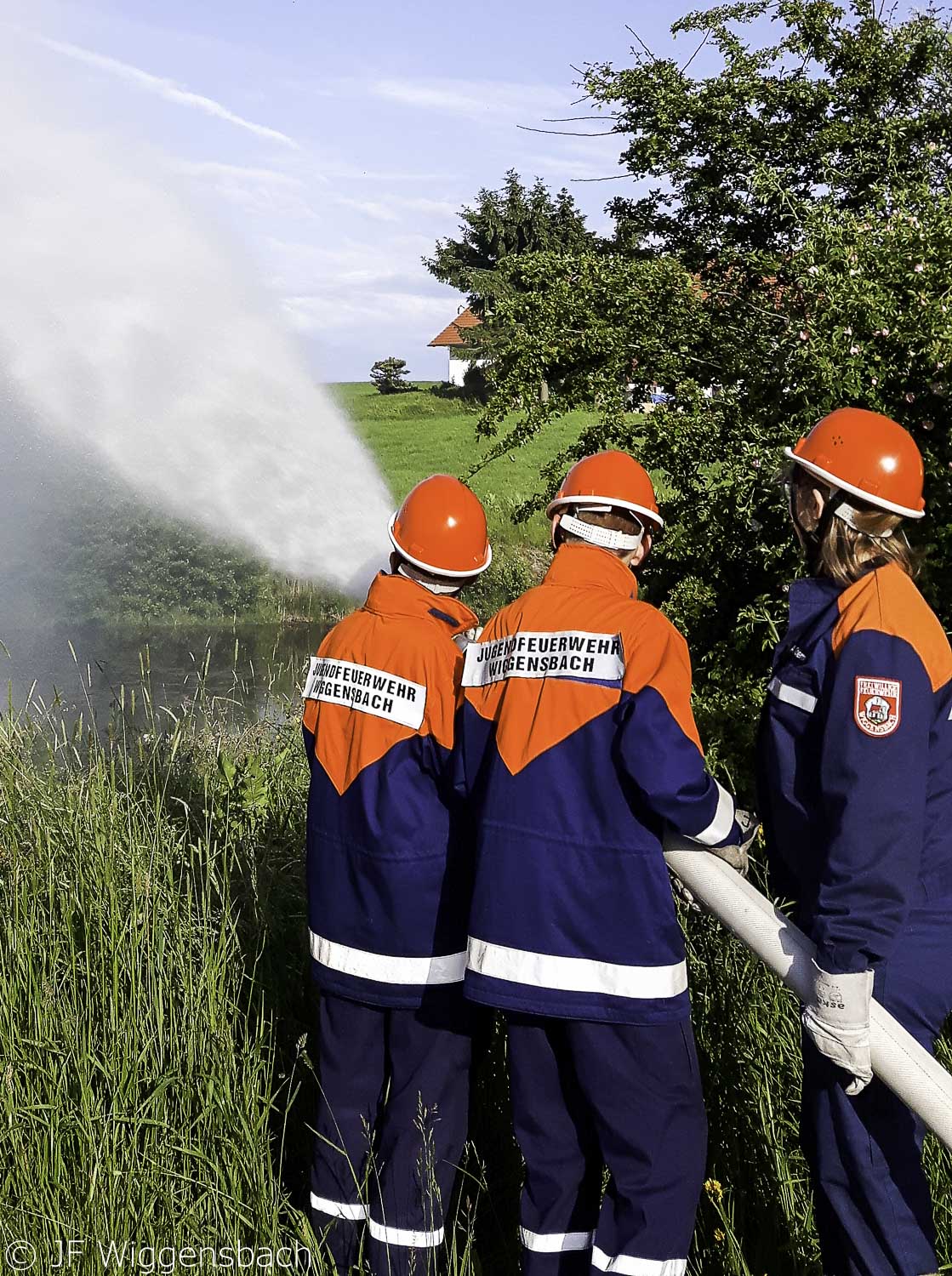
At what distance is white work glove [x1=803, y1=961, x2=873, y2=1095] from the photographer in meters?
2.41

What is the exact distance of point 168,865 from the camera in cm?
394

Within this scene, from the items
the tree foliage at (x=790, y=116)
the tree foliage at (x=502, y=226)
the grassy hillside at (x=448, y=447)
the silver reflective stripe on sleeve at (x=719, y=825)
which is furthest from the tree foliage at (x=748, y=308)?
the tree foliage at (x=502, y=226)

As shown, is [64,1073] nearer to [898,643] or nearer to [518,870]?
[518,870]

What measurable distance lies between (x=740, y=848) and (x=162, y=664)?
11.9 metres

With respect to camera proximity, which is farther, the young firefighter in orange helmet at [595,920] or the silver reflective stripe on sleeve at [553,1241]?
the silver reflective stripe on sleeve at [553,1241]

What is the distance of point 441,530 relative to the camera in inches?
129

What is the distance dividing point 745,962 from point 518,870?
1.29 metres

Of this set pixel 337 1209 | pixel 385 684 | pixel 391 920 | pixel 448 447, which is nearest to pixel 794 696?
pixel 385 684

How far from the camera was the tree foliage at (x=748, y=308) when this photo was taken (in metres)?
5.22

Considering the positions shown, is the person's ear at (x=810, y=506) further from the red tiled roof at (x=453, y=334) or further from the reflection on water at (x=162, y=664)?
the red tiled roof at (x=453, y=334)

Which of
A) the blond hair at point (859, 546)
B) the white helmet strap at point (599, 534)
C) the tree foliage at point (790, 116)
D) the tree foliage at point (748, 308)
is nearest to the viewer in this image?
the blond hair at point (859, 546)

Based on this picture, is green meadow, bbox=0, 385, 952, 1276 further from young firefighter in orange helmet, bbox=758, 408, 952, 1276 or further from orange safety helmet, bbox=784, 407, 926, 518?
orange safety helmet, bbox=784, 407, 926, 518

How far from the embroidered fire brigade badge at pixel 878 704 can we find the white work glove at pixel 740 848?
0.44 m

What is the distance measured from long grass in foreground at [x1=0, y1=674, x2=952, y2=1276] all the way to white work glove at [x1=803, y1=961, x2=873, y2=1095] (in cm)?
63
